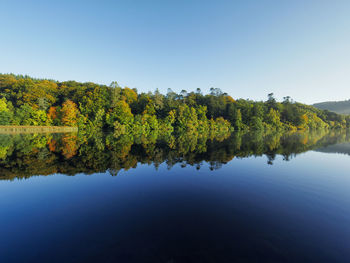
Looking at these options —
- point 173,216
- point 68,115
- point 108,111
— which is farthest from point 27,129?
point 173,216

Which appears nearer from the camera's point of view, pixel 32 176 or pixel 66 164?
pixel 32 176

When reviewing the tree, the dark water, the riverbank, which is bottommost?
the dark water

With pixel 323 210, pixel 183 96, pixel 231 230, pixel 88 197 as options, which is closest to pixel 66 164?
pixel 88 197

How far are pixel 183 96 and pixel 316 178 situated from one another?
101 m

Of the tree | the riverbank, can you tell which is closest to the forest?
the tree

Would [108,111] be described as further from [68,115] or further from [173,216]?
[173,216]

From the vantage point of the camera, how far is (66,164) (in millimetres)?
13453

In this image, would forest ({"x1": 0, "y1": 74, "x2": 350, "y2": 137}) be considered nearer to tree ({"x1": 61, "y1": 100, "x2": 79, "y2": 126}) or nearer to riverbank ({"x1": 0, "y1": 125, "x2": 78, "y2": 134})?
tree ({"x1": 61, "y1": 100, "x2": 79, "y2": 126})

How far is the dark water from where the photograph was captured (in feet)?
13.6

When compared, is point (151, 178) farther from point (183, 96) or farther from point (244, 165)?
point (183, 96)

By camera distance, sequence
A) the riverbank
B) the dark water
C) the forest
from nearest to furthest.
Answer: the dark water → the riverbank → the forest

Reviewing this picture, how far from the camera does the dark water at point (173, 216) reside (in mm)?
4148

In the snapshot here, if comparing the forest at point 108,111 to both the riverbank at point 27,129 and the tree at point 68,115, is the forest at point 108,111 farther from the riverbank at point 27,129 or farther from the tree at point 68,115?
the riverbank at point 27,129

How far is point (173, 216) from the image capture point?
589 cm
